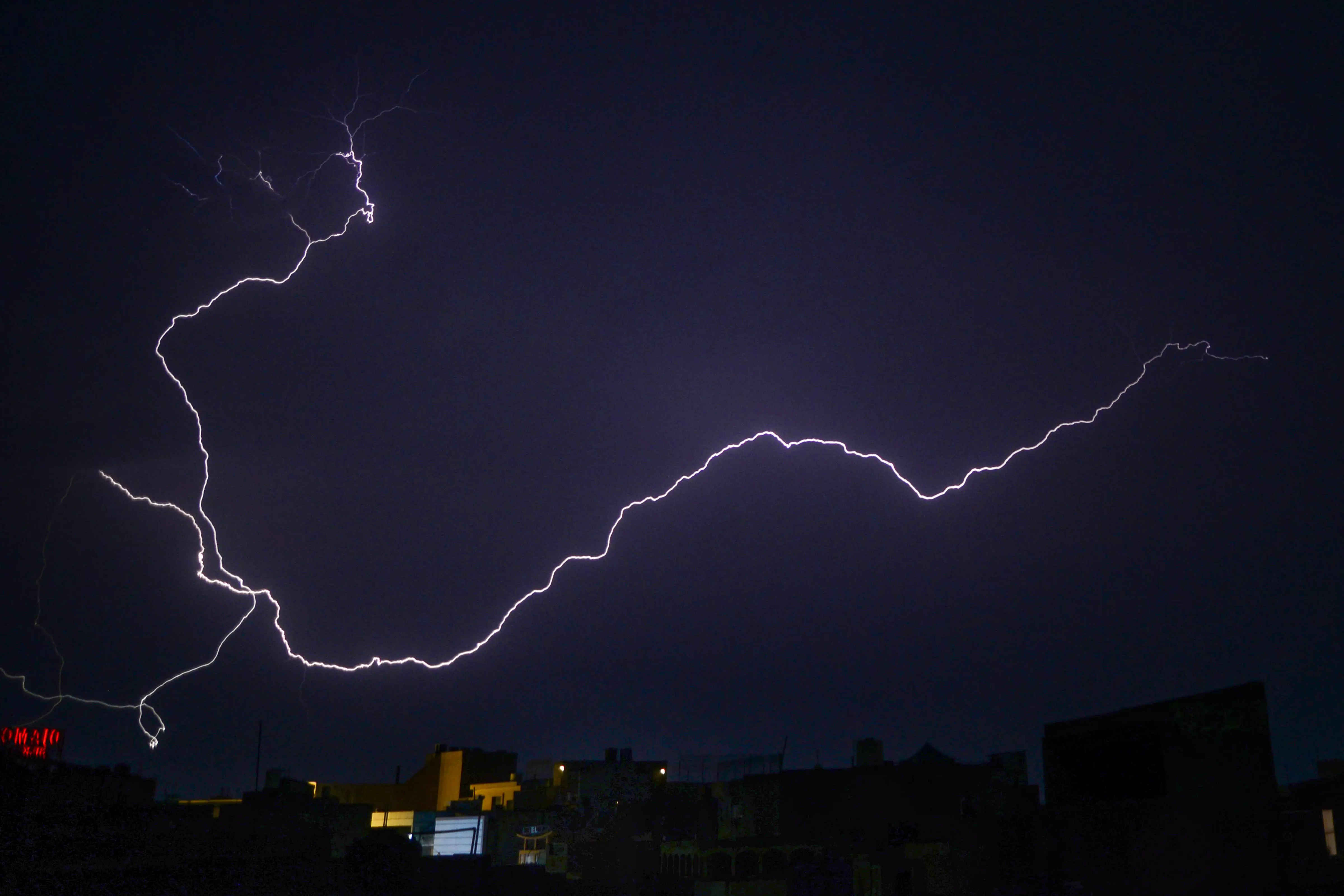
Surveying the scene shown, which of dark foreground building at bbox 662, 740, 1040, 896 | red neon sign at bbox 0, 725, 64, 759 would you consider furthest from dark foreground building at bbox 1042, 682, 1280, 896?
red neon sign at bbox 0, 725, 64, 759

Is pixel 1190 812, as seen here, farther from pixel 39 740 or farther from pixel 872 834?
pixel 39 740

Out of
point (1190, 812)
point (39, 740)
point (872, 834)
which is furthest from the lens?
point (872, 834)

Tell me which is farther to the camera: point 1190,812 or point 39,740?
point 39,740

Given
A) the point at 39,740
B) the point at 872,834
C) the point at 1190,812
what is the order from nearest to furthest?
the point at 1190,812 → the point at 39,740 → the point at 872,834

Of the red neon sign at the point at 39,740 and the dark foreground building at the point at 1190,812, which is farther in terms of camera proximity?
the red neon sign at the point at 39,740

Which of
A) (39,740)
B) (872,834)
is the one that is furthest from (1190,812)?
(39,740)

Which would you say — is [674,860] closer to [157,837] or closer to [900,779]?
[900,779]

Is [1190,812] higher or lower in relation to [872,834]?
higher

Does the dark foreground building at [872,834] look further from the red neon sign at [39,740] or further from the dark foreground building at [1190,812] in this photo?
the red neon sign at [39,740]

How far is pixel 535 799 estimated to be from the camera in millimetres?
28969

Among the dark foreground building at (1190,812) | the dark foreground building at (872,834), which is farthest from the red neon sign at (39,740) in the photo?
the dark foreground building at (1190,812)

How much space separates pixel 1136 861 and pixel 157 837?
13.7m

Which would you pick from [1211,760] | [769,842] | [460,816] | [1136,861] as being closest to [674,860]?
[769,842]

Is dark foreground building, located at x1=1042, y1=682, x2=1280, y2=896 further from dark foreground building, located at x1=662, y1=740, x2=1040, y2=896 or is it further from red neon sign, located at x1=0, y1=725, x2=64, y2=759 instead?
red neon sign, located at x1=0, y1=725, x2=64, y2=759
